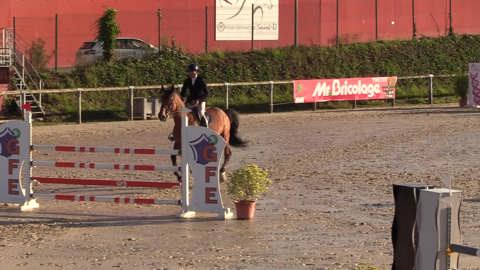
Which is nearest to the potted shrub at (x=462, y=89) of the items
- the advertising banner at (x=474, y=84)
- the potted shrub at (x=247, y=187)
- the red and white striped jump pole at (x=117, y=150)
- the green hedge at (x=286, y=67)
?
the advertising banner at (x=474, y=84)

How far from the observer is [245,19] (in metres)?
48.6

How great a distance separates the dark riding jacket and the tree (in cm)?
2093

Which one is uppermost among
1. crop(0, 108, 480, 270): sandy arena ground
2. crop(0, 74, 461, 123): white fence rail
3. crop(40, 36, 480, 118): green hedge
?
crop(40, 36, 480, 118): green hedge

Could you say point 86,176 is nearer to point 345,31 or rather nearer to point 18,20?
point 18,20

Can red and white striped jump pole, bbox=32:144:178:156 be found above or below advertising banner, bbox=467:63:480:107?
below

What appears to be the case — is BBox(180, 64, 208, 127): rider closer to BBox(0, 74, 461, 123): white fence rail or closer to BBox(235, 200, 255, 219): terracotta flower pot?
BBox(235, 200, 255, 219): terracotta flower pot

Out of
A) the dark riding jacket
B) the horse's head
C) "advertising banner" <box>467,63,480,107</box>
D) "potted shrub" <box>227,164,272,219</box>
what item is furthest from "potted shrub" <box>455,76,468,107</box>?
"potted shrub" <box>227,164,272,219</box>

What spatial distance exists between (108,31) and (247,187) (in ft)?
86.0

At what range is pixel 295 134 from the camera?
29844 millimetres

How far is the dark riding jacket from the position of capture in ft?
64.9

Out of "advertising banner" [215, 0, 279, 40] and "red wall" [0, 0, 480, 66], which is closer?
"red wall" [0, 0, 480, 66]

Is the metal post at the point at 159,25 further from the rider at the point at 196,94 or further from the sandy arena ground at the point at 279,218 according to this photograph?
the rider at the point at 196,94

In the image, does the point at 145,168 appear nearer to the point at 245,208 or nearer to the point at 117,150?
the point at 117,150

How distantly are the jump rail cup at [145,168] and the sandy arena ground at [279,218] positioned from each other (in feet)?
0.86
